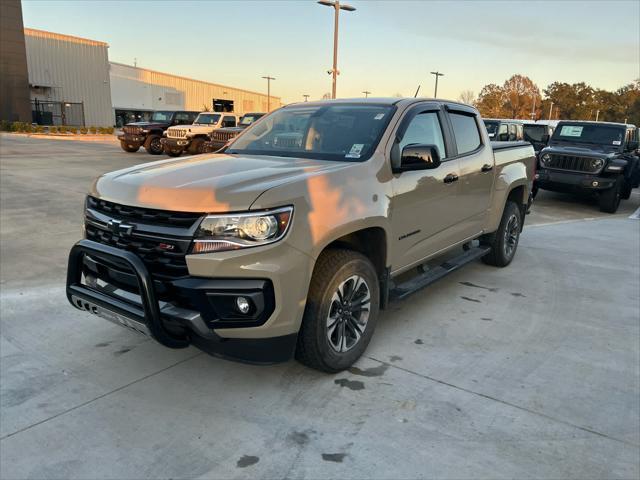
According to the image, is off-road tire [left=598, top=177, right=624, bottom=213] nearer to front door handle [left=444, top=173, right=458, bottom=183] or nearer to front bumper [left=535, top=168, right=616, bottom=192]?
front bumper [left=535, top=168, right=616, bottom=192]

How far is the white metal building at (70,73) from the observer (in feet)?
160

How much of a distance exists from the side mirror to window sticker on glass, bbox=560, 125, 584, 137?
1031 cm

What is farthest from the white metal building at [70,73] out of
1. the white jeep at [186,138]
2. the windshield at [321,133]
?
the windshield at [321,133]

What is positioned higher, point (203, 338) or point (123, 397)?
point (203, 338)

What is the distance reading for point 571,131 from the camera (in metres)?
12.4

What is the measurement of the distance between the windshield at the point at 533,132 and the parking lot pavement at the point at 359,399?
13908 mm

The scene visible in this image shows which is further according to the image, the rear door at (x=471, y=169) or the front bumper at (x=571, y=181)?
the front bumper at (x=571, y=181)

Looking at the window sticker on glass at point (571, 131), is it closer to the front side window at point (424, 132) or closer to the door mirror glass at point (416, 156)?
the front side window at point (424, 132)

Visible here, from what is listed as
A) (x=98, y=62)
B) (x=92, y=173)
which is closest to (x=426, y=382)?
(x=92, y=173)

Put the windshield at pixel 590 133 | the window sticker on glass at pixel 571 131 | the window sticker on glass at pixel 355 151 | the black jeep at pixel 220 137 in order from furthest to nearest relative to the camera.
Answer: the black jeep at pixel 220 137 < the window sticker on glass at pixel 571 131 < the windshield at pixel 590 133 < the window sticker on glass at pixel 355 151

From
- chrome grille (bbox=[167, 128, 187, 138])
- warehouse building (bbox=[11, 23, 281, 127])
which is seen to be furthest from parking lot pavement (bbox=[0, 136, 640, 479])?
warehouse building (bbox=[11, 23, 281, 127])

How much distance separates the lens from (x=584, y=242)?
7.72 metres

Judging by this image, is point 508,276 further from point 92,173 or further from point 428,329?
point 92,173

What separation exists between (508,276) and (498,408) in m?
2.99
